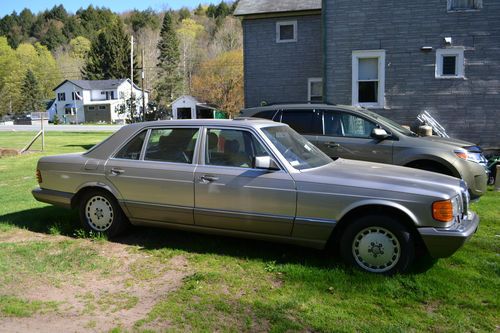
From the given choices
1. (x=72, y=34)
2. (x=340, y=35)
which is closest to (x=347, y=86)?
(x=340, y=35)

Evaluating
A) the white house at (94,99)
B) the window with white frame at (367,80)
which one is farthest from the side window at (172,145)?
the white house at (94,99)

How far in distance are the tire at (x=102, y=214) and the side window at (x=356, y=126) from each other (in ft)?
14.3

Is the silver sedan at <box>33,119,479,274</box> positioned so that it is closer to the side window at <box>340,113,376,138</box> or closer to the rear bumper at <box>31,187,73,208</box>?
the rear bumper at <box>31,187,73,208</box>

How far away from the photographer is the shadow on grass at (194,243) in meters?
5.21

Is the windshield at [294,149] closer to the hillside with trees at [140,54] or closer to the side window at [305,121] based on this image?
the side window at [305,121]

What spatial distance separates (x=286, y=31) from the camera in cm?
1844

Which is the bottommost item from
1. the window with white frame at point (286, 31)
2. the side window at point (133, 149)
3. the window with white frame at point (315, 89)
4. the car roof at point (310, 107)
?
the side window at point (133, 149)

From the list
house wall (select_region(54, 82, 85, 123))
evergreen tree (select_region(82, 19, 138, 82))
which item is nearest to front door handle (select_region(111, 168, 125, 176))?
house wall (select_region(54, 82, 85, 123))

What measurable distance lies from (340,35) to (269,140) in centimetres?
1150

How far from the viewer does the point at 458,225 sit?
4516 millimetres

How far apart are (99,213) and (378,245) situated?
11.6ft

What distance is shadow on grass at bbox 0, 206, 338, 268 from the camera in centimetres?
521

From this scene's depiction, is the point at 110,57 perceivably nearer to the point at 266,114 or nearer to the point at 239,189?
the point at 266,114

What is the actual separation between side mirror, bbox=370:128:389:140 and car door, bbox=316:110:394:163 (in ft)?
0.23
